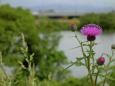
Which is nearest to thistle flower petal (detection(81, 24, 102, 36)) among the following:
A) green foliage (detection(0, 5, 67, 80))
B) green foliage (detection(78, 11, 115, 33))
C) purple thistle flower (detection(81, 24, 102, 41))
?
purple thistle flower (detection(81, 24, 102, 41))

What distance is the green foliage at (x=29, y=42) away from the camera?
29266 millimetres

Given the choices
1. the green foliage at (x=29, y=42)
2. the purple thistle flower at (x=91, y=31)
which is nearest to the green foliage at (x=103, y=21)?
the green foliage at (x=29, y=42)

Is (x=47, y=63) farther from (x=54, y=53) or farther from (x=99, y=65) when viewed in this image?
(x=99, y=65)

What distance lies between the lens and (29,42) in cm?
3177

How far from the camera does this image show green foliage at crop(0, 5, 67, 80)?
29266 millimetres

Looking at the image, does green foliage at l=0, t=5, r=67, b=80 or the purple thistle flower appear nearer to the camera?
the purple thistle flower

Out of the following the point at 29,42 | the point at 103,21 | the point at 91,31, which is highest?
the point at 91,31

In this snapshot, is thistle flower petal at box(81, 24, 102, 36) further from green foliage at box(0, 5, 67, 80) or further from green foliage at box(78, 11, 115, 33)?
green foliage at box(78, 11, 115, 33)

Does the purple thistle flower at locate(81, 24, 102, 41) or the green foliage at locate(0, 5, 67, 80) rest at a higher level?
the purple thistle flower at locate(81, 24, 102, 41)

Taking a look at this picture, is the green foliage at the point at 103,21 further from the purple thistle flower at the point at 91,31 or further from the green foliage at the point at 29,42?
the purple thistle flower at the point at 91,31

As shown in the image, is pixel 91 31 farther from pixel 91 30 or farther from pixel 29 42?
pixel 29 42

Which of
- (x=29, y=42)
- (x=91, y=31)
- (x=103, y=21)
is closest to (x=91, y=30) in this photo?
(x=91, y=31)

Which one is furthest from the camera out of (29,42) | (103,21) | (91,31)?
(103,21)

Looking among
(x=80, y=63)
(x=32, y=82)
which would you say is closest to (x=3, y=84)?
(x=32, y=82)
